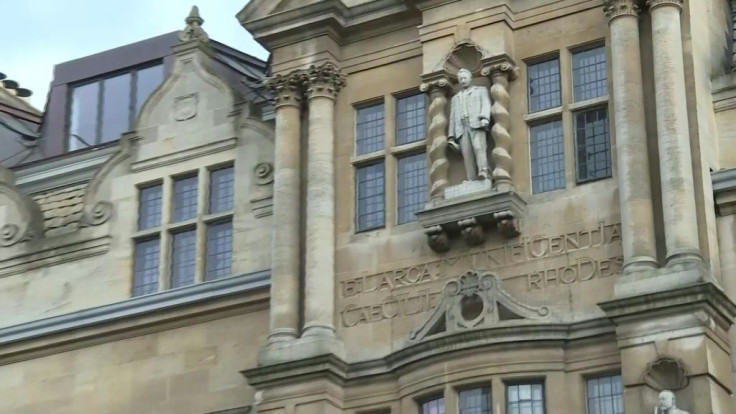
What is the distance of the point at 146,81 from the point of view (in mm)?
40594

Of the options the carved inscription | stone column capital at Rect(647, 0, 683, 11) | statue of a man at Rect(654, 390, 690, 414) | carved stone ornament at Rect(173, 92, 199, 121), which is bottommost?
statue of a man at Rect(654, 390, 690, 414)

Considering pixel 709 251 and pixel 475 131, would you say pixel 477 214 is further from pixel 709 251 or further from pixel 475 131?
pixel 709 251

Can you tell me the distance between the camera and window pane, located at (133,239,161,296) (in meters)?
35.4

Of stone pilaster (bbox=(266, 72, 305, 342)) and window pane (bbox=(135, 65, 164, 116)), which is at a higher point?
window pane (bbox=(135, 65, 164, 116))

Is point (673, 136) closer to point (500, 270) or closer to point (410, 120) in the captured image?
point (500, 270)

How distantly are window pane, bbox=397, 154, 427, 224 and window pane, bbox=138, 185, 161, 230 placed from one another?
5.22 m

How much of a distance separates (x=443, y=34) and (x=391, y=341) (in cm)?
514

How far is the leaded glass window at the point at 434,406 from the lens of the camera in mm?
30484

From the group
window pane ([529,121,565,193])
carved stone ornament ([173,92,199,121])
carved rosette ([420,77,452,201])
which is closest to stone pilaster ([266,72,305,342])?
carved rosette ([420,77,452,201])

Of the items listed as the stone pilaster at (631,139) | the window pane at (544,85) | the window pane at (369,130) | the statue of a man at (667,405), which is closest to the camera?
the statue of a man at (667,405)

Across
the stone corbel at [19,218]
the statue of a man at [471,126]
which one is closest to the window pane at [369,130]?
the statue of a man at [471,126]

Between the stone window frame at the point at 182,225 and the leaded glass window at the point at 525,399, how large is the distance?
22.7 feet

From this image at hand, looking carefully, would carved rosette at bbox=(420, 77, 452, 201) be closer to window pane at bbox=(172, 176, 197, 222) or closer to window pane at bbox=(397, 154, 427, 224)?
window pane at bbox=(397, 154, 427, 224)

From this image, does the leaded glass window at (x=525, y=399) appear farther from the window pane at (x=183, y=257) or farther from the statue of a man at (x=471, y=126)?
the window pane at (x=183, y=257)
